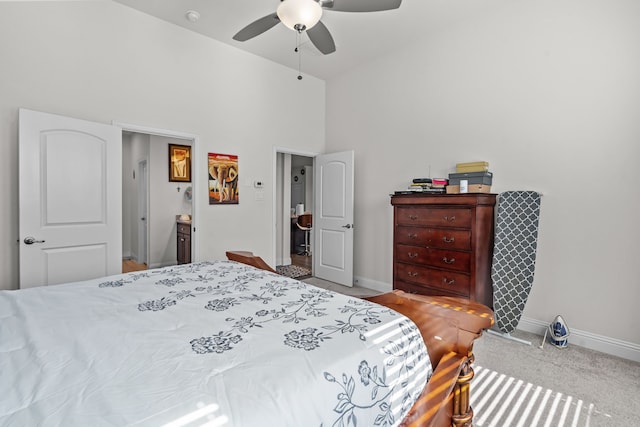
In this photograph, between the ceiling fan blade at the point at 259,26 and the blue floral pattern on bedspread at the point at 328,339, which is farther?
the ceiling fan blade at the point at 259,26

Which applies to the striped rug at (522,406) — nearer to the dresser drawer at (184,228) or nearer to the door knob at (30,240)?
the door knob at (30,240)

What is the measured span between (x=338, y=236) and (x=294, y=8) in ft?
10.3

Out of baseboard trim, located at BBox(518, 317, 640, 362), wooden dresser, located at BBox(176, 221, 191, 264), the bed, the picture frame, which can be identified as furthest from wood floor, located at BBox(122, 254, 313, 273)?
the bed

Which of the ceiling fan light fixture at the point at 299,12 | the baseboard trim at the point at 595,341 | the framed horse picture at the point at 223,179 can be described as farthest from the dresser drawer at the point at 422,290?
the ceiling fan light fixture at the point at 299,12

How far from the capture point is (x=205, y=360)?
0.89 m

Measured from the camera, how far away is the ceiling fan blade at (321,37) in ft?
8.41

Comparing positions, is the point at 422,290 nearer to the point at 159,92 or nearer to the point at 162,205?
the point at 159,92

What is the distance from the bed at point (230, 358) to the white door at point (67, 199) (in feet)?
4.56

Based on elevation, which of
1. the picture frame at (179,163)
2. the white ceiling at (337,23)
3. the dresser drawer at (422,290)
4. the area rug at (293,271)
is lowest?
the area rug at (293,271)

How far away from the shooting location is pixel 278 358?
894mm

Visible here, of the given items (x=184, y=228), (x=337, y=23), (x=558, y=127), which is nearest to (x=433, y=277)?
(x=558, y=127)

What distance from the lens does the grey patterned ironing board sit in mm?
2846

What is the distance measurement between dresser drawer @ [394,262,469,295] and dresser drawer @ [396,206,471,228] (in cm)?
46

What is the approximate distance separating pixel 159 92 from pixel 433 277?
11.6 ft
